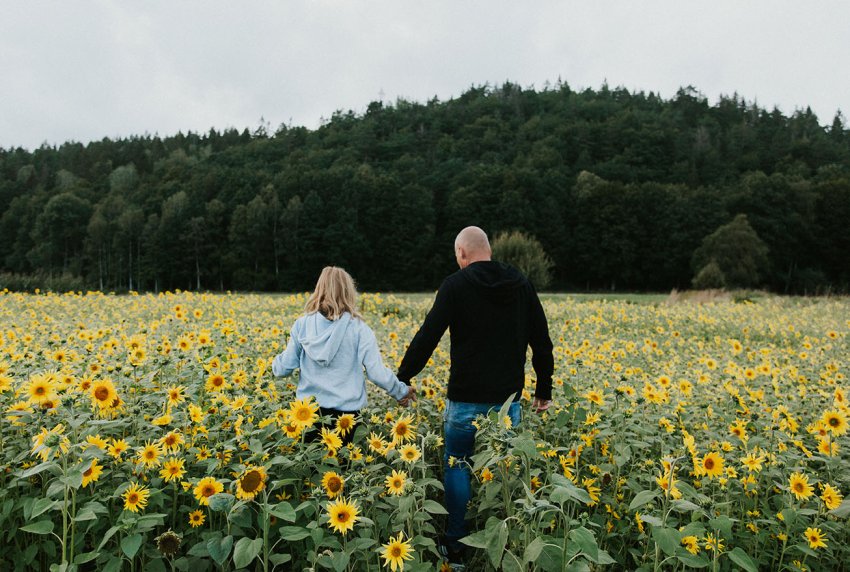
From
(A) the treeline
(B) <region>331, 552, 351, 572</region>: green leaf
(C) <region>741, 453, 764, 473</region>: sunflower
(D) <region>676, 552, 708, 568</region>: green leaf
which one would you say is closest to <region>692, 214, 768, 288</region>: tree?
(A) the treeline

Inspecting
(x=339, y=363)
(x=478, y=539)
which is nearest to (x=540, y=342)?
(x=339, y=363)

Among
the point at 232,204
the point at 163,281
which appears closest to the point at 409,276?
the point at 232,204

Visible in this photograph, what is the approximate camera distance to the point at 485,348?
3.53 m

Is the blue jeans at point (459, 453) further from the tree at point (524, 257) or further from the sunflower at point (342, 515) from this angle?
the tree at point (524, 257)

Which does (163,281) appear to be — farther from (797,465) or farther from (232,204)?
(797,465)

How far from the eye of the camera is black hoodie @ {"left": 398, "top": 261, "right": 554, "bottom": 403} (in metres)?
3.51

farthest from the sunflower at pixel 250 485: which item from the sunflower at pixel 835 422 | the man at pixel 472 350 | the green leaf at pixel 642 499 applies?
the sunflower at pixel 835 422

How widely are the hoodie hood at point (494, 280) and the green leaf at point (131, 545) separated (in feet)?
7.42

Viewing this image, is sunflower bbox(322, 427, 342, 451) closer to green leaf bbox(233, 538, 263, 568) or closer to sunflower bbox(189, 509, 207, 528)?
green leaf bbox(233, 538, 263, 568)

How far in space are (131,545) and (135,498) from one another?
1.05 ft

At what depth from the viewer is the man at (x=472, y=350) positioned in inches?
137

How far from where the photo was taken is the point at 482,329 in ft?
11.6

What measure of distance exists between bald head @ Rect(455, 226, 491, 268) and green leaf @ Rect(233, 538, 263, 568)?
6.85 feet

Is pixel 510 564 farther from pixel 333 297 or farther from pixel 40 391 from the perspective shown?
pixel 40 391
